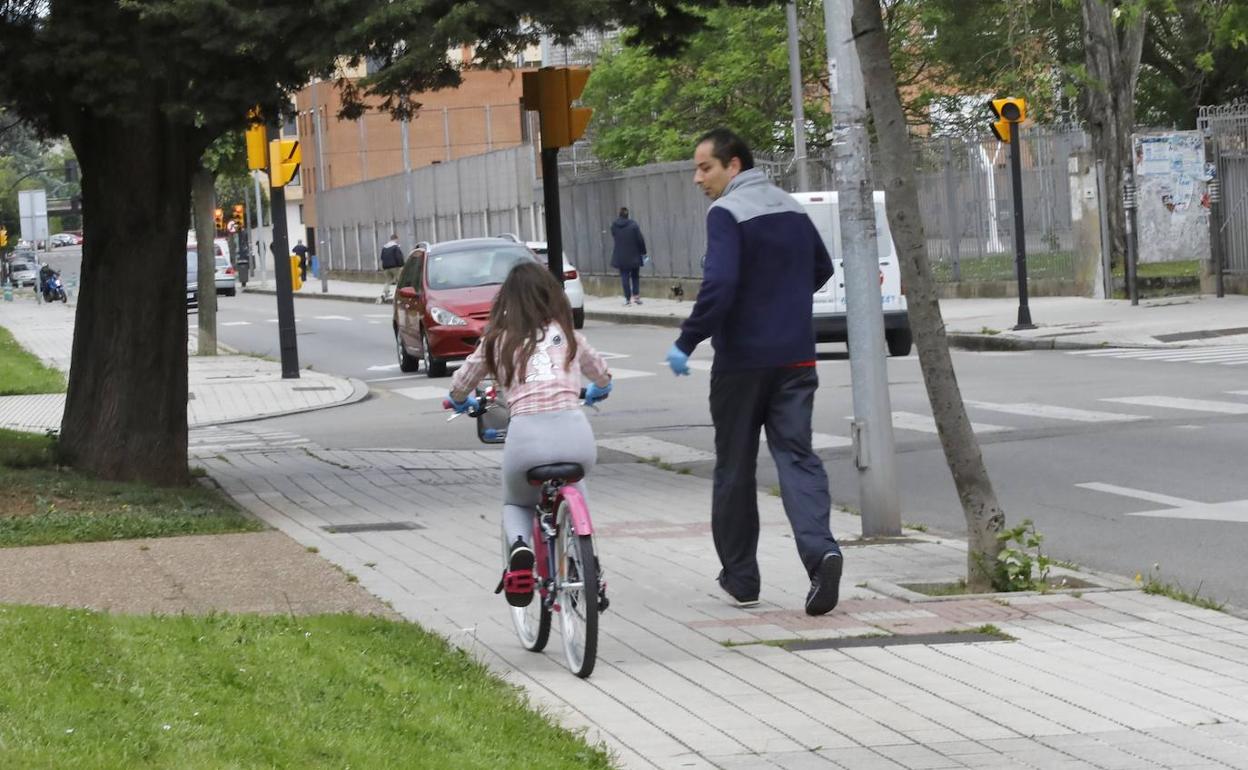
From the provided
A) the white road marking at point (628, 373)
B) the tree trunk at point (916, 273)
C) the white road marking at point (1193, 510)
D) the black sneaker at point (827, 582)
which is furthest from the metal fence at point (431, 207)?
the black sneaker at point (827, 582)

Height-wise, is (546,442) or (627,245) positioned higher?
(627,245)

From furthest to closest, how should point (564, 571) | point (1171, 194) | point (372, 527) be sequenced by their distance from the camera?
point (1171, 194) → point (372, 527) → point (564, 571)

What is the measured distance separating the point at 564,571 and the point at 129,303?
666 centimetres

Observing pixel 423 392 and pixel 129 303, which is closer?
pixel 129 303

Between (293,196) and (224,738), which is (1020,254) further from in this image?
(293,196)

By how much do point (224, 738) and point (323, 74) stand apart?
7.43 metres

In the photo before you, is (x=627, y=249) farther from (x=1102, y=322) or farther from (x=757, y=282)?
(x=757, y=282)

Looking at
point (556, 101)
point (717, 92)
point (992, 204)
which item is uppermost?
point (717, 92)

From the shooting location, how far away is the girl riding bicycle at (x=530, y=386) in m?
7.44

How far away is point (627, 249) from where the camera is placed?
40.6 m

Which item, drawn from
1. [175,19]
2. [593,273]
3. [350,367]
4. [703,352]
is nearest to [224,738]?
[175,19]


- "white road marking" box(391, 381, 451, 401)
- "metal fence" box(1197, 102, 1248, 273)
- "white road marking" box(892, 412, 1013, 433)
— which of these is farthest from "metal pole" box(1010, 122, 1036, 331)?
"white road marking" box(892, 412, 1013, 433)

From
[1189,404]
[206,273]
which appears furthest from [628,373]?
[206,273]

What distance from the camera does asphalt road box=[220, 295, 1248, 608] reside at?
34.1 ft
